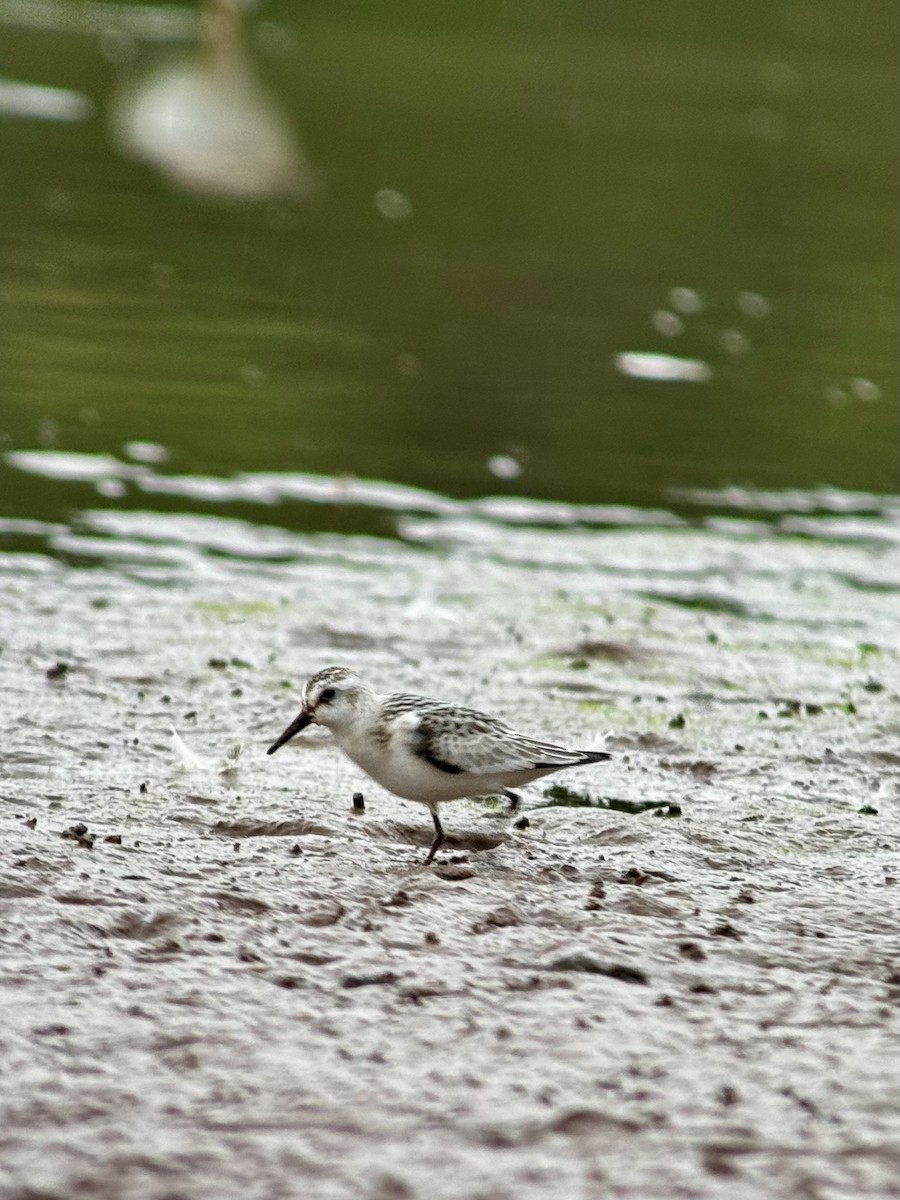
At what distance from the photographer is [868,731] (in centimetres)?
807

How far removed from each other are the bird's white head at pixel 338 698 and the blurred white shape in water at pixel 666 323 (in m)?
10.6

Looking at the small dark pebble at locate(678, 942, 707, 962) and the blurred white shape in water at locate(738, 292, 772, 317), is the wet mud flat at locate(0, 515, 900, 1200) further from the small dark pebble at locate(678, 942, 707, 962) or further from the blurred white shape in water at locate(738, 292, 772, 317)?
the blurred white shape in water at locate(738, 292, 772, 317)

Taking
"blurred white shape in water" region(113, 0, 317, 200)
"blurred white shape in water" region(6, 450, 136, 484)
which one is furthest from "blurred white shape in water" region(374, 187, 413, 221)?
"blurred white shape in water" region(6, 450, 136, 484)

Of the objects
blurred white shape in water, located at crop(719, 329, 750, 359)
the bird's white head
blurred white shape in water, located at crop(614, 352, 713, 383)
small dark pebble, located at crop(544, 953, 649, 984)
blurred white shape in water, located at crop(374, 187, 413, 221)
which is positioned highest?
blurred white shape in water, located at crop(374, 187, 413, 221)

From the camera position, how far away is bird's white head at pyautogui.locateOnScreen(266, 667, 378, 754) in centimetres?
662

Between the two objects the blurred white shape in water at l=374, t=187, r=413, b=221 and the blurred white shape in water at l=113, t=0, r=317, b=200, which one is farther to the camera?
the blurred white shape in water at l=113, t=0, r=317, b=200

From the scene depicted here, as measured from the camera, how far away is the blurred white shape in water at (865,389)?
15203 millimetres

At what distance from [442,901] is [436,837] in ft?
2.12

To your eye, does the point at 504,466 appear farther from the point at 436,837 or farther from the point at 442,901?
the point at 442,901

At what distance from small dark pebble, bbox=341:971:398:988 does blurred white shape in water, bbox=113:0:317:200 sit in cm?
1718

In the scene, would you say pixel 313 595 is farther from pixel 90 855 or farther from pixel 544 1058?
pixel 544 1058

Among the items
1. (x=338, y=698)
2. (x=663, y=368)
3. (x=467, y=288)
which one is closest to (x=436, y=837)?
(x=338, y=698)

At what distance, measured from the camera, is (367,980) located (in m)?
5.27

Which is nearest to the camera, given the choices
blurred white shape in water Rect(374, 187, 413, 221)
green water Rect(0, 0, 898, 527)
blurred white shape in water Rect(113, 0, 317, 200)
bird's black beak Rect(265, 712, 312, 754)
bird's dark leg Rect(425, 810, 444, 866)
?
bird's dark leg Rect(425, 810, 444, 866)
